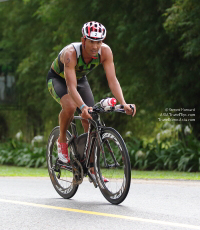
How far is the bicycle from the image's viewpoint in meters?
6.04

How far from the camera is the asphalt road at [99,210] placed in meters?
Answer: 5.29

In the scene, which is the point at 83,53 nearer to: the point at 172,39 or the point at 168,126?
the point at 172,39

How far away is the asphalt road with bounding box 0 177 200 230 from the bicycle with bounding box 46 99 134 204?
22 cm

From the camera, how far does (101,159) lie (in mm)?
6410

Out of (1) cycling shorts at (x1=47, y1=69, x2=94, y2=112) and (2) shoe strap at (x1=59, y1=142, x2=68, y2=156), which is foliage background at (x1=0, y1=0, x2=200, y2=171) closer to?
(1) cycling shorts at (x1=47, y1=69, x2=94, y2=112)

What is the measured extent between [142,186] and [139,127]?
34.7ft

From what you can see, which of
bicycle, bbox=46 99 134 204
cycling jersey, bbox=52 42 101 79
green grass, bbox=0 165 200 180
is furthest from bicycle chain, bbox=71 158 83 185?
green grass, bbox=0 165 200 180

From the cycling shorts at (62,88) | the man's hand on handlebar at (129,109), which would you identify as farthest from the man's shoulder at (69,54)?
the man's hand on handlebar at (129,109)

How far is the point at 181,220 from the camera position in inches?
213

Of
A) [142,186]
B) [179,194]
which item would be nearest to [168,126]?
[142,186]

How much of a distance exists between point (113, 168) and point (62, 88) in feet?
4.39

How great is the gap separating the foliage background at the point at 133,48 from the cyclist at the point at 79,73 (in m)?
6.40

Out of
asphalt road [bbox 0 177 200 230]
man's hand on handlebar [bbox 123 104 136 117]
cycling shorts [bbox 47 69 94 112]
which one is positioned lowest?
asphalt road [bbox 0 177 200 230]

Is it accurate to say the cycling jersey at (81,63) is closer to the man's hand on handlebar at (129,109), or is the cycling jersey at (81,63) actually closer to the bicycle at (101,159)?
the bicycle at (101,159)
